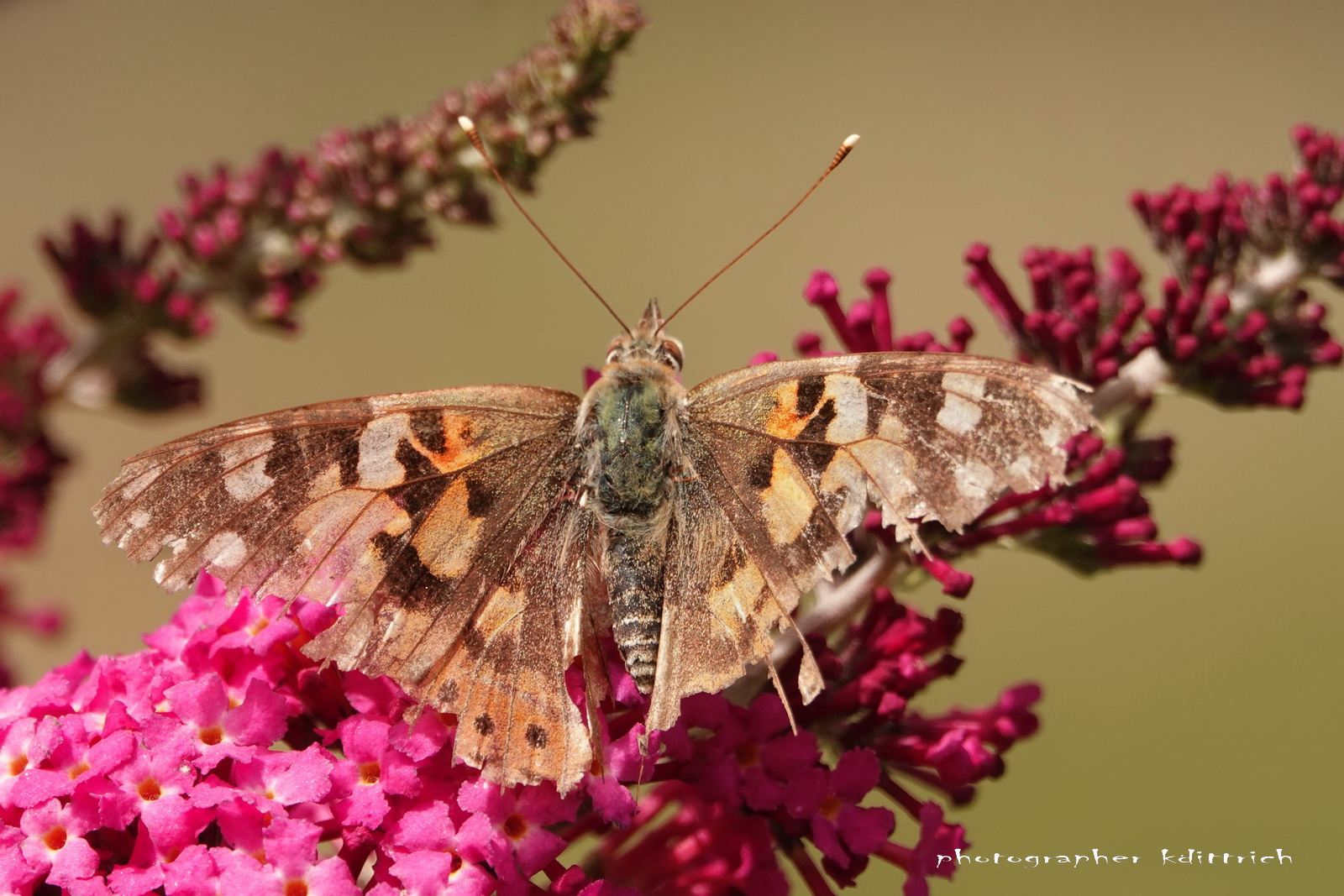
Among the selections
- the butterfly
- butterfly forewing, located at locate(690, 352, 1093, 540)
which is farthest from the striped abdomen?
butterfly forewing, located at locate(690, 352, 1093, 540)

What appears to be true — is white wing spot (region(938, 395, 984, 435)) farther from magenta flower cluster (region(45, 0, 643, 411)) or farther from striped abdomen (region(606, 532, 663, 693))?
magenta flower cluster (region(45, 0, 643, 411))

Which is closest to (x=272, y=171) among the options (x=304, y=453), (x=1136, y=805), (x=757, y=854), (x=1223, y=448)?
(x=304, y=453)

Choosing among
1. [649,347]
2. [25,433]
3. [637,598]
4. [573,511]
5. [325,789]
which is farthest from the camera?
[25,433]

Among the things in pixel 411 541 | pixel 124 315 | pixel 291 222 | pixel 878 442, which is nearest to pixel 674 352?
pixel 878 442

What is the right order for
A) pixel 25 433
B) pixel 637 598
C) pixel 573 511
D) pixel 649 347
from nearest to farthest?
1. pixel 637 598
2. pixel 573 511
3. pixel 649 347
4. pixel 25 433

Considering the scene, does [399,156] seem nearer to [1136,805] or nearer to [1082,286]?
[1082,286]

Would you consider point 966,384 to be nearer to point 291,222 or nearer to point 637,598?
point 637,598

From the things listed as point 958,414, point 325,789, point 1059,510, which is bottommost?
point 1059,510
